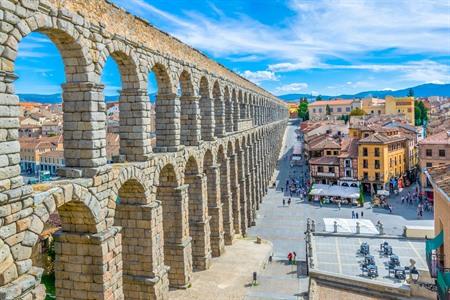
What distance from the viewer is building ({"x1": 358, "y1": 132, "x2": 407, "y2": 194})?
60281 millimetres

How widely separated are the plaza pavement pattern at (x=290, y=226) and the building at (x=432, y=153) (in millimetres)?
4233

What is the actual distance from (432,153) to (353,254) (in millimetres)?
29728

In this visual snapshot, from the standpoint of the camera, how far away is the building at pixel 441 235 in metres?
16.6

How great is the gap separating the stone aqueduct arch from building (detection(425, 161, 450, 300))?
11813 mm

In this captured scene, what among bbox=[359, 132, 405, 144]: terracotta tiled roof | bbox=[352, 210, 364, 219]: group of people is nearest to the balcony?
bbox=[359, 132, 405, 144]: terracotta tiled roof

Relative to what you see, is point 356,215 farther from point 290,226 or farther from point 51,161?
point 51,161

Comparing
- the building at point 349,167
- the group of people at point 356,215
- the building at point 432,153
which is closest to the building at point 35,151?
the building at point 349,167

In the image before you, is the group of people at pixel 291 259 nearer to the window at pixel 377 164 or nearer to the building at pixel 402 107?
the window at pixel 377 164

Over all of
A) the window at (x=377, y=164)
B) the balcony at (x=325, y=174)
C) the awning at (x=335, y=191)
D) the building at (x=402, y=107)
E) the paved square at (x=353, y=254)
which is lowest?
the paved square at (x=353, y=254)

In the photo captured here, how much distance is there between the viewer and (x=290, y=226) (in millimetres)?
46875

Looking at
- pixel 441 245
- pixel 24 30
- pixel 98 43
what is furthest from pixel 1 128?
pixel 441 245

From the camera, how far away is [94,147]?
46.8 feet

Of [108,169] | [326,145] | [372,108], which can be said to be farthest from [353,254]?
[372,108]

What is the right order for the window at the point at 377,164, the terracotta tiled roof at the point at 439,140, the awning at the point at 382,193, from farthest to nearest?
the window at the point at 377,164 < the awning at the point at 382,193 < the terracotta tiled roof at the point at 439,140
